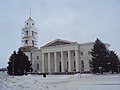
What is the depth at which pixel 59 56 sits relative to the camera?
2928 inches

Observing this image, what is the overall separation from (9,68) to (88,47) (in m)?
25.1

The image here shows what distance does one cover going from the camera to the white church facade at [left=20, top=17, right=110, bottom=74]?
68.0 metres

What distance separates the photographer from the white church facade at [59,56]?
223 ft

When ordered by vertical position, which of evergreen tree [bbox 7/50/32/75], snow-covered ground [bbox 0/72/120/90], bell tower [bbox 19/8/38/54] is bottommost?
snow-covered ground [bbox 0/72/120/90]

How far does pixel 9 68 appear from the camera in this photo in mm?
64125

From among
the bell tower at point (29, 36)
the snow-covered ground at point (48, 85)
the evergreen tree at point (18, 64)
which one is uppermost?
the bell tower at point (29, 36)

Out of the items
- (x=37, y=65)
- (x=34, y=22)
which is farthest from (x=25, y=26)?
(x=37, y=65)

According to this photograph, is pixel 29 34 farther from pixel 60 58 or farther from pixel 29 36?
pixel 60 58

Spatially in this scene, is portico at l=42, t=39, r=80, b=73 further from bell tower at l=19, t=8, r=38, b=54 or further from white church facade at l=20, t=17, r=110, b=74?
bell tower at l=19, t=8, r=38, b=54

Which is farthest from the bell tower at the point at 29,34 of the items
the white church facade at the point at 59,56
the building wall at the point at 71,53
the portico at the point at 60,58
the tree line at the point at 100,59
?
the tree line at the point at 100,59

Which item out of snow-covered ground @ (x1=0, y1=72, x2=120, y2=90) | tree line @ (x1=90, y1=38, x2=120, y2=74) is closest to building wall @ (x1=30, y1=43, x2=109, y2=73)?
tree line @ (x1=90, y1=38, x2=120, y2=74)

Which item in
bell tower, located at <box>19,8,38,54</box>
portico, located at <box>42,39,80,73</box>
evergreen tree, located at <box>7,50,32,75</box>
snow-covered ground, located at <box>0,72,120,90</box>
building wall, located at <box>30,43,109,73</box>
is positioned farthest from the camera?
bell tower, located at <box>19,8,38,54</box>

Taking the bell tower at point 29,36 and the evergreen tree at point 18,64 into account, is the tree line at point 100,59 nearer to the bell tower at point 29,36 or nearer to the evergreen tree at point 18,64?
the evergreen tree at point 18,64

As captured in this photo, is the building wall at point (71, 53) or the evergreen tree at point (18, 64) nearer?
the evergreen tree at point (18, 64)
